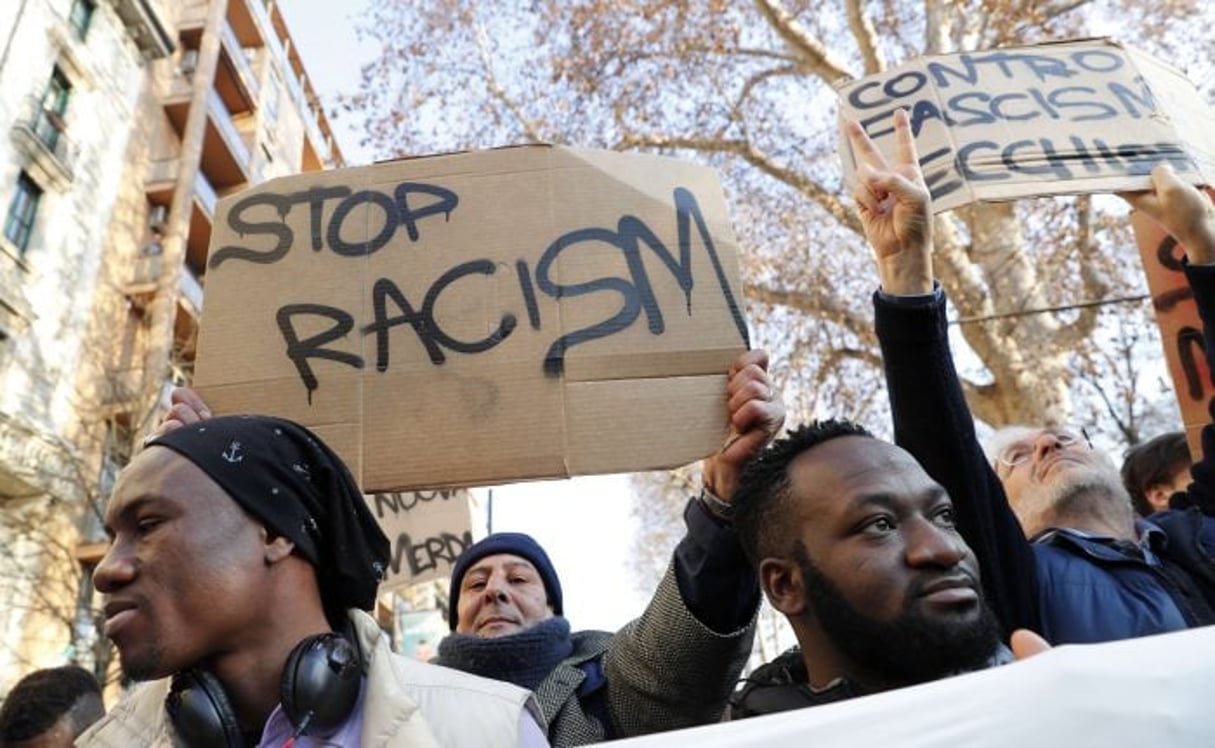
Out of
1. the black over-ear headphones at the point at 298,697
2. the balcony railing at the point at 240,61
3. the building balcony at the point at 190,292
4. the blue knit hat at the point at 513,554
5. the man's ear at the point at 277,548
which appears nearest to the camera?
the black over-ear headphones at the point at 298,697

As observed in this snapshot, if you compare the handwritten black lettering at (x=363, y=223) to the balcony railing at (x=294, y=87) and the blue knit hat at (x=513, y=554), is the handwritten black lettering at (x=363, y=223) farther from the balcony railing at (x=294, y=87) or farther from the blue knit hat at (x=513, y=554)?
the balcony railing at (x=294, y=87)

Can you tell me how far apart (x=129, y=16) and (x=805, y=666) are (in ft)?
65.5

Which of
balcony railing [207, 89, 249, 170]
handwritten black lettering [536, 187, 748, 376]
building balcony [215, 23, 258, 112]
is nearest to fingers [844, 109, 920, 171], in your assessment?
handwritten black lettering [536, 187, 748, 376]

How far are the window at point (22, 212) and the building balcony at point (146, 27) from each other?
4.89 meters

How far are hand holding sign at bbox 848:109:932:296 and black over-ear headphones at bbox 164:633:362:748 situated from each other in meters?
1.24

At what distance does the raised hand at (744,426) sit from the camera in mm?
1794

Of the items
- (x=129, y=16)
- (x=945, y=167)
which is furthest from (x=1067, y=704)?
(x=129, y=16)

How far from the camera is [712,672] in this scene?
1.69 meters

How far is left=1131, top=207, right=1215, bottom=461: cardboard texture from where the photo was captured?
2.59 meters

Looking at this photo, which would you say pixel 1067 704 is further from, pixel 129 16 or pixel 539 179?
pixel 129 16

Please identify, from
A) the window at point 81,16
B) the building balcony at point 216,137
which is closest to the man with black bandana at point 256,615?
the window at point 81,16

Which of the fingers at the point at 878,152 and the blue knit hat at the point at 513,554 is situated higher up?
the fingers at the point at 878,152

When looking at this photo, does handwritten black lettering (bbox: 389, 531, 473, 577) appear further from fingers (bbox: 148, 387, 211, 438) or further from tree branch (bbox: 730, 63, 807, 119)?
tree branch (bbox: 730, 63, 807, 119)

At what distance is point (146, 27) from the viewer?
18.1 metres
